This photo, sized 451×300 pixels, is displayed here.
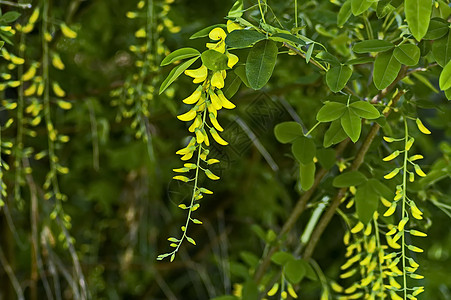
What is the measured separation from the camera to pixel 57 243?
50.3 inches

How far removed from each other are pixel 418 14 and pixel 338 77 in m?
0.09

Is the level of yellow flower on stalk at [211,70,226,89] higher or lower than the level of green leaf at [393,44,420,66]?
higher

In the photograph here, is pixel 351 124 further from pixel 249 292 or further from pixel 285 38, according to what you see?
pixel 249 292

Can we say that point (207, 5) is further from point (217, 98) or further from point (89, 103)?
point (217, 98)

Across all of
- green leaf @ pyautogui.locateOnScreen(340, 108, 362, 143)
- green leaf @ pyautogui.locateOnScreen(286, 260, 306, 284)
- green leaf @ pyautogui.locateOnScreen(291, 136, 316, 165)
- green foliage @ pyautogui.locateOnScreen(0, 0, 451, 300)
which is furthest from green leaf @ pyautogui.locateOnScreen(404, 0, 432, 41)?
green leaf @ pyautogui.locateOnScreen(286, 260, 306, 284)

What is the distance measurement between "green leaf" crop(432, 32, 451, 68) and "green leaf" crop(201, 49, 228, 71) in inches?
7.6

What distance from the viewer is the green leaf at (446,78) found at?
51 centimetres

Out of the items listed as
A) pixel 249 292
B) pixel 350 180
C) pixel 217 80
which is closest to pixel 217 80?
pixel 217 80

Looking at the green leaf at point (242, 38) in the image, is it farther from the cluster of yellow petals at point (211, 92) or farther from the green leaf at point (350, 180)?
the green leaf at point (350, 180)

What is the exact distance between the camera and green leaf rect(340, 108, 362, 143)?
1.81 feet

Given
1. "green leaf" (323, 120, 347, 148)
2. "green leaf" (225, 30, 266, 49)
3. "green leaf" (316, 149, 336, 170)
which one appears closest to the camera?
"green leaf" (225, 30, 266, 49)

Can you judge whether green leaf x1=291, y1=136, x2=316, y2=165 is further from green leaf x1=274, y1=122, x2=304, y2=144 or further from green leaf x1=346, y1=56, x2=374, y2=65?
green leaf x1=346, y1=56, x2=374, y2=65

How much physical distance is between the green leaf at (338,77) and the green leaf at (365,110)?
0.09 feet

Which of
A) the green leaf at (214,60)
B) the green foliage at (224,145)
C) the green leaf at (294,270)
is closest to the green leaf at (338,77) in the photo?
the green foliage at (224,145)
